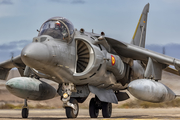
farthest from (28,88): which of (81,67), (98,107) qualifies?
(98,107)

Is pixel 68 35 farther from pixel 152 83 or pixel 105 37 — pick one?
pixel 152 83

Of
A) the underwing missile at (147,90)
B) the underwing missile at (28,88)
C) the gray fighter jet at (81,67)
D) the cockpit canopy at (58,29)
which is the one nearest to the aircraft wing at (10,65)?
the gray fighter jet at (81,67)

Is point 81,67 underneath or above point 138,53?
underneath

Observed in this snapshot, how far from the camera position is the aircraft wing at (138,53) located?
12367 mm

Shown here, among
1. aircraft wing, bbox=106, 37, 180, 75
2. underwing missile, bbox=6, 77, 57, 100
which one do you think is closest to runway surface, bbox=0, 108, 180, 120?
underwing missile, bbox=6, 77, 57, 100

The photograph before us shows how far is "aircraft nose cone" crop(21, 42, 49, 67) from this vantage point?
9031 mm

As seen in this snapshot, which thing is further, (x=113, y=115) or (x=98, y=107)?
(x=113, y=115)

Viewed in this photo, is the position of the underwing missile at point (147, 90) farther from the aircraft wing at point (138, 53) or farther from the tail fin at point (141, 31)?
the tail fin at point (141, 31)

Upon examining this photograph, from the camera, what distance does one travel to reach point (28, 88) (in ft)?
39.9

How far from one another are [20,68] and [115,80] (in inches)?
191

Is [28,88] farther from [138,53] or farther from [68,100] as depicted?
[138,53]

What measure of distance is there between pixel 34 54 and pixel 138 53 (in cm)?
548

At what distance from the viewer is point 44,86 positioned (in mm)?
12820

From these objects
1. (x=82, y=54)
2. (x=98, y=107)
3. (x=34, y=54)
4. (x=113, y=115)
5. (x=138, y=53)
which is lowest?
(x=113, y=115)
